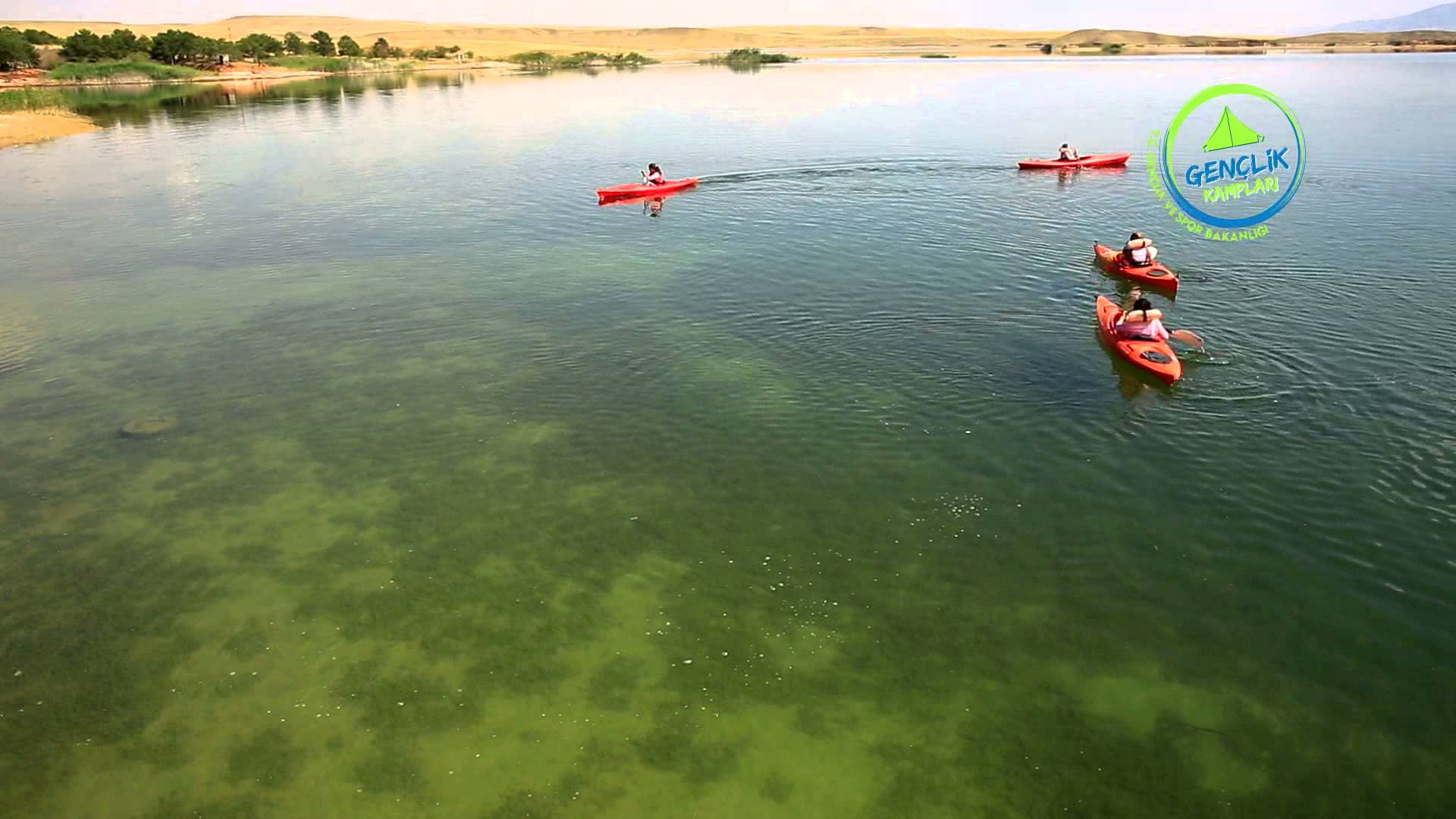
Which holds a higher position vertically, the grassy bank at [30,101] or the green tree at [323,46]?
the green tree at [323,46]

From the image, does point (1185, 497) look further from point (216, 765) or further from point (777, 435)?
point (216, 765)

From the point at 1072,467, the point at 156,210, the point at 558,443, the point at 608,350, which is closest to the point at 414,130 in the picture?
the point at 156,210

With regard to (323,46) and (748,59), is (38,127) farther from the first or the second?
(748,59)

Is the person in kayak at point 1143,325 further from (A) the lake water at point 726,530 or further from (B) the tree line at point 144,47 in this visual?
(B) the tree line at point 144,47

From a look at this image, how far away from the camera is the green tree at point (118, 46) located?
119500 mm

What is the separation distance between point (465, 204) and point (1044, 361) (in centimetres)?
3332

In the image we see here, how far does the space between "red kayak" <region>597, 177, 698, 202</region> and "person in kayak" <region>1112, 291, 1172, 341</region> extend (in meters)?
28.7

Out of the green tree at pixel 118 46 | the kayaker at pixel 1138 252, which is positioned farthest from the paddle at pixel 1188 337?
the green tree at pixel 118 46

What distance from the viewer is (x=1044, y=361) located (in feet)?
78.2

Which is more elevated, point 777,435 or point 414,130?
point 414,130

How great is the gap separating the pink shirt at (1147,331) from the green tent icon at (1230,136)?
38.6m

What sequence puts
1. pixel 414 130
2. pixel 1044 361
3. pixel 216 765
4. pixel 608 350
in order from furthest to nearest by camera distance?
pixel 414 130 < pixel 608 350 < pixel 1044 361 < pixel 216 765

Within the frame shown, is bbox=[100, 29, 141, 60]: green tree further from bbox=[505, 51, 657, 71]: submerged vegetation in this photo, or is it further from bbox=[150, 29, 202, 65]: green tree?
bbox=[505, 51, 657, 71]: submerged vegetation

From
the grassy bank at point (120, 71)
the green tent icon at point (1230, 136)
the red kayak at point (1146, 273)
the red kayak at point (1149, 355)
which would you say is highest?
the grassy bank at point (120, 71)
